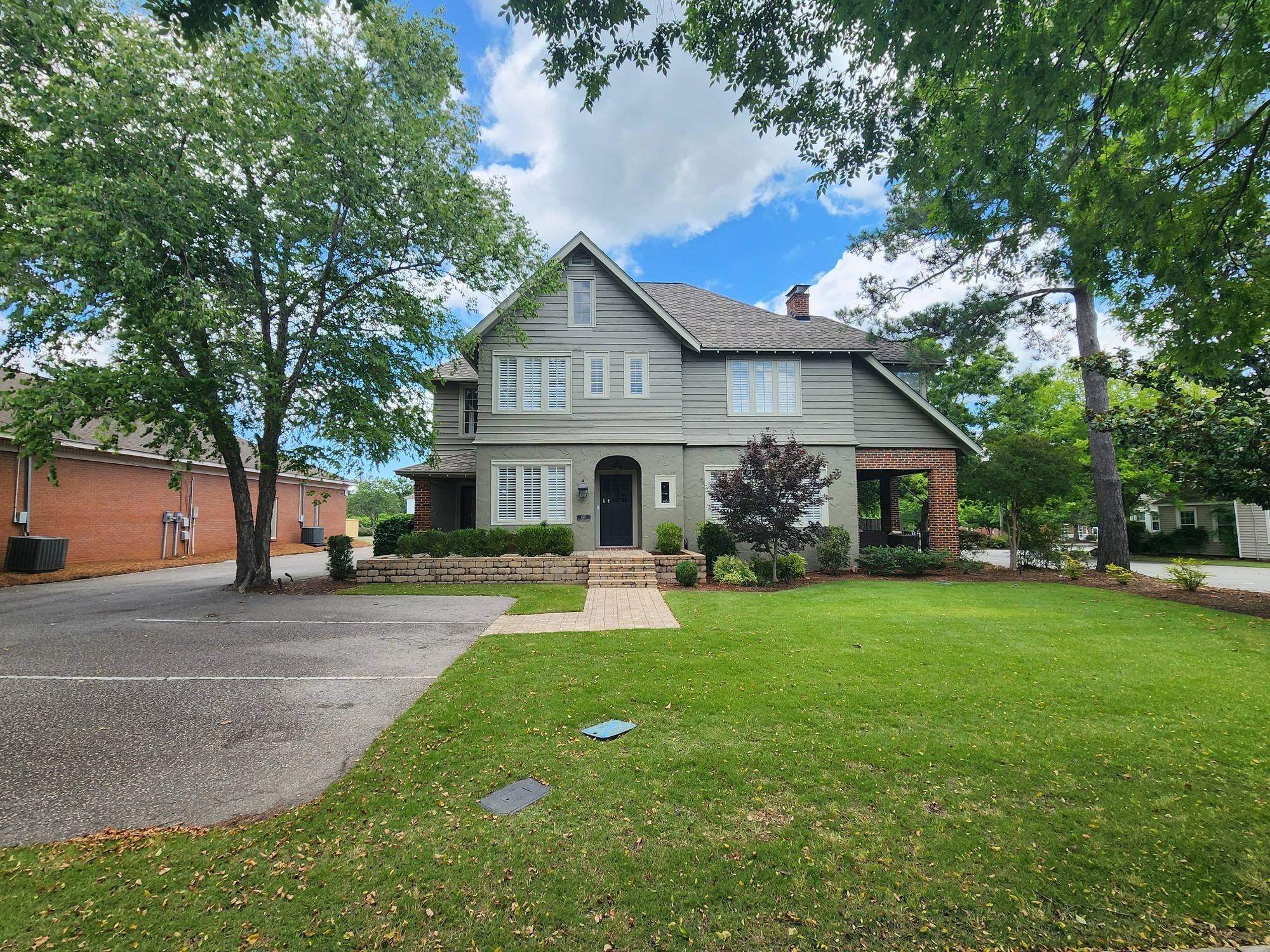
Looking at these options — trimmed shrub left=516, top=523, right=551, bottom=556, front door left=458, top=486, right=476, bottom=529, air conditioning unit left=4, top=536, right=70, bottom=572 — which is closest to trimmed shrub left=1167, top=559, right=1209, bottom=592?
trimmed shrub left=516, top=523, right=551, bottom=556

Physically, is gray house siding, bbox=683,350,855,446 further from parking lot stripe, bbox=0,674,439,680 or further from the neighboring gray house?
parking lot stripe, bbox=0,674,439,680

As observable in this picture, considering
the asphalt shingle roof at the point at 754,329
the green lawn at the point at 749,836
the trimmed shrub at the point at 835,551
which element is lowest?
the green lawn at the point at 749,836

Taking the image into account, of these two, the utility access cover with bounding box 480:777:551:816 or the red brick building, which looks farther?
the red brick building

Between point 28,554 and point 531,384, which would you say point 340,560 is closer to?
point 531,384

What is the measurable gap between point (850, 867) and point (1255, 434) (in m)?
11.9

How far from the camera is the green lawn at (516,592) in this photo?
10609 mm

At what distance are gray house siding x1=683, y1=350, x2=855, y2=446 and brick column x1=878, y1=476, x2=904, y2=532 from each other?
415 centimetres

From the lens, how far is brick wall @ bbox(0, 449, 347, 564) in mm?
16688

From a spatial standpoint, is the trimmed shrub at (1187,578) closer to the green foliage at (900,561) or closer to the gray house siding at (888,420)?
the green foliage at (900,561)

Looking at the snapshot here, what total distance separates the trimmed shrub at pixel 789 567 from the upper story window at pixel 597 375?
700 centimetres

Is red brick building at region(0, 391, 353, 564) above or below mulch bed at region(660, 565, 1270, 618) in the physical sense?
above

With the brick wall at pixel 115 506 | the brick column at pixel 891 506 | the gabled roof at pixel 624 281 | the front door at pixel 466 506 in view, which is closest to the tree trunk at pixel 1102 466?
the brick column at pixel 891 506

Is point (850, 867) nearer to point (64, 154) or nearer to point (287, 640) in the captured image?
point (287, 640)

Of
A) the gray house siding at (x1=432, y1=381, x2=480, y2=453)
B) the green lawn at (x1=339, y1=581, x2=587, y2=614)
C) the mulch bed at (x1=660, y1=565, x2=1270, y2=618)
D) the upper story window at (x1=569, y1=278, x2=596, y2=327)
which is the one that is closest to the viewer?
the green lawn at (x1=339, y1=581, x2=587, y2=614)
